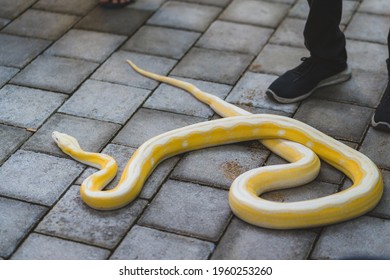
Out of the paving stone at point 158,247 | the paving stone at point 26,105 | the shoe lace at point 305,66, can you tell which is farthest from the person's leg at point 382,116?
the paving stone at point 26,105

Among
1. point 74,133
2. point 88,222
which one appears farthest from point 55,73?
point 88,222

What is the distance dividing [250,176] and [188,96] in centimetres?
119

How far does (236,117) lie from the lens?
168 inches

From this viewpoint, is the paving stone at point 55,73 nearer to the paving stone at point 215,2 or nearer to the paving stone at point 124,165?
the paving stone at point 124,165

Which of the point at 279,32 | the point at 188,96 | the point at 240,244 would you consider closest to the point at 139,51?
the point at 188,96

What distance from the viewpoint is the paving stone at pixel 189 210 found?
3.63 meters

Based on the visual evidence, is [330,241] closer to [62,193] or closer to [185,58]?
[62,193]

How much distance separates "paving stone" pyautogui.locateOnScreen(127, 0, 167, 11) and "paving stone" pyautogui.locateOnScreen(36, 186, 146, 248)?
2615mm

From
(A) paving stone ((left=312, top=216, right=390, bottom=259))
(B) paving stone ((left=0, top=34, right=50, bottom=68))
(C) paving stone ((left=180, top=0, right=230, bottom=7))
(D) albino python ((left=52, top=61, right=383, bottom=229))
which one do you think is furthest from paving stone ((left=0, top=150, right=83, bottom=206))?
(C) paving stone ((left=180, top=0, right=230, bottom=7))

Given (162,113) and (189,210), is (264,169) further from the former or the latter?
(162,113)

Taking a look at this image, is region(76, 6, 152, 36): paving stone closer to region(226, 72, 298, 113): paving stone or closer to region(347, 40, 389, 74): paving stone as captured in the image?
region(226, 72, 298, 113): paving stone

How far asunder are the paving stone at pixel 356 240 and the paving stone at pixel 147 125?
1.30m

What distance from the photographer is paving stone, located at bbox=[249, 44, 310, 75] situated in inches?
203

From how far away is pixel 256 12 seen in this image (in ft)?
19.5
